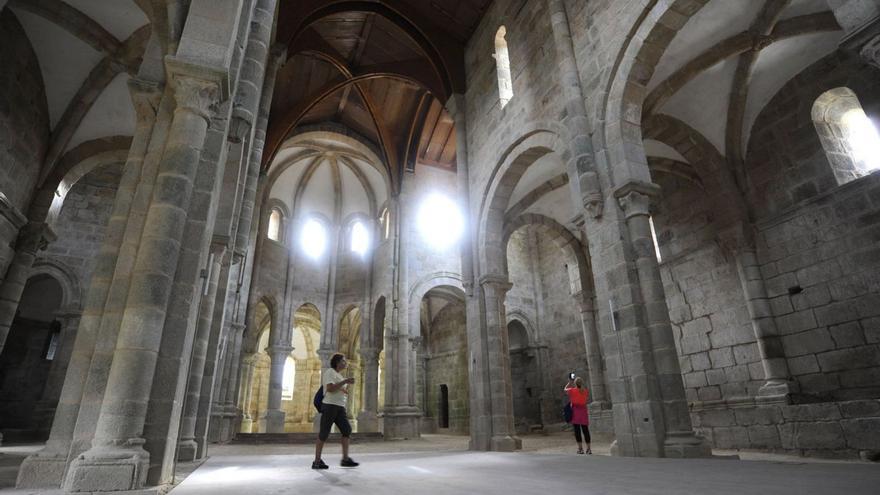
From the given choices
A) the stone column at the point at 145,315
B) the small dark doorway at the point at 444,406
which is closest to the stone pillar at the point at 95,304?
the stone column at the point at 145,315

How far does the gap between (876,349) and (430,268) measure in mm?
12113

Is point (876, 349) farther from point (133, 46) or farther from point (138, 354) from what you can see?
point (133, 46)

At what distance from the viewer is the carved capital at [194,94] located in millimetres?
4223

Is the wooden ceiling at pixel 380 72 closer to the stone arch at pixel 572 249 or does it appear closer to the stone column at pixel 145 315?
the stone arch at pixel 572 249

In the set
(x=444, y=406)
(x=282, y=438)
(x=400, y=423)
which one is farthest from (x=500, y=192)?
(x=444, y=406)

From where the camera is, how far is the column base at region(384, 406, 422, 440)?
1481 cm

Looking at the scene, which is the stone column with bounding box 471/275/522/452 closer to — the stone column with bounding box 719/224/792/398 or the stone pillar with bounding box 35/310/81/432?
the stone column with bounding box 719/224/792/398

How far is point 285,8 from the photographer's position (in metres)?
12.1

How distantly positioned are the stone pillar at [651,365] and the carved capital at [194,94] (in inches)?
209

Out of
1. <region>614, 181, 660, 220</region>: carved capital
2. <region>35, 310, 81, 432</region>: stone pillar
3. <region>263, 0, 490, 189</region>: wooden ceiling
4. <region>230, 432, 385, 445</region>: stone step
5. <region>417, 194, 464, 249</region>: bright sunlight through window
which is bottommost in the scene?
<region>230, 432, 385, 445</region>: stone step


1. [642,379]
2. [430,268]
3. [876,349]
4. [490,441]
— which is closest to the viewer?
[642,379]

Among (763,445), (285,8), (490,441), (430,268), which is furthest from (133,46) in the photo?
(763,445)

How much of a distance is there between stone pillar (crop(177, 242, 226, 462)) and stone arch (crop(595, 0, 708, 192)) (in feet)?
19.9

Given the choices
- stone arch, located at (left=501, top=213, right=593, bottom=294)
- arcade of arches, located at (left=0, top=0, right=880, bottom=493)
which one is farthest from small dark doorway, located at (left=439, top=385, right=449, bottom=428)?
stone arch, located at (left=501, top=213, right=593, bottom=294)
